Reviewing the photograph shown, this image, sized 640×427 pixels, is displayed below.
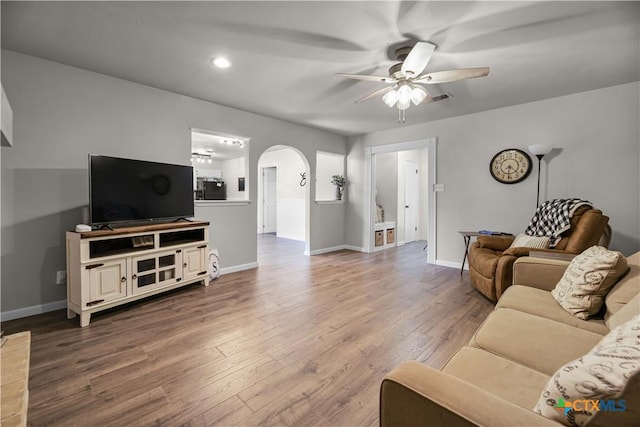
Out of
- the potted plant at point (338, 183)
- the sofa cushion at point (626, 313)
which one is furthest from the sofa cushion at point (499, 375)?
the potted plant at point (338, 183)

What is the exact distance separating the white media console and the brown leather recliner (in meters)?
3.19

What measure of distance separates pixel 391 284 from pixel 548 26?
9.46 ft

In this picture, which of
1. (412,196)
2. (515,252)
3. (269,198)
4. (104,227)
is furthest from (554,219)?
(269,198)

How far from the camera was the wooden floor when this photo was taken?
1484mm

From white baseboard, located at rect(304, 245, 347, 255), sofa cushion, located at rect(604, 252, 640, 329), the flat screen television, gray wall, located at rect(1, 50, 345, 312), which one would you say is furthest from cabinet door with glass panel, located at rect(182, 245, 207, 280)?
sofa cushion, located at rect(604, 252, 640, 329)

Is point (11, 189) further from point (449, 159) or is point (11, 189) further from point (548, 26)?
point (449, 159)

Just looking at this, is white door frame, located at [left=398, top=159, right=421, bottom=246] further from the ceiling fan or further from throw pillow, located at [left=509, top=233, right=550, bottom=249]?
the ceiling fan

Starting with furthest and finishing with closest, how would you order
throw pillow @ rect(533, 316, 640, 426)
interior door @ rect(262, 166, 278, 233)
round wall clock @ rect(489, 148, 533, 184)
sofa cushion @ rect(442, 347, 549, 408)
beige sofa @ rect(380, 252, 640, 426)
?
interior door @ rect(262, 166, 278, 233), round wall clock @ rect(489, 148, 533, 184), sofa cushion @ rect(442, 347, 549, 408), beige sofa @ rect(380, 252, 640, 426), throw pillow @ rect(533, 316, 640, 426)

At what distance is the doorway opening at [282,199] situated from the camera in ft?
23.4

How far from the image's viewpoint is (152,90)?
328cm

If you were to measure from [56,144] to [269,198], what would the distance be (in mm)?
5830

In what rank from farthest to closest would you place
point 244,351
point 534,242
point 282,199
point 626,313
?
point 282,199 < point 534,242 < point 244,351 < point 626,313

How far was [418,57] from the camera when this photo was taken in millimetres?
2078

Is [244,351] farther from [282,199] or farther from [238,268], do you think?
[282,199]
